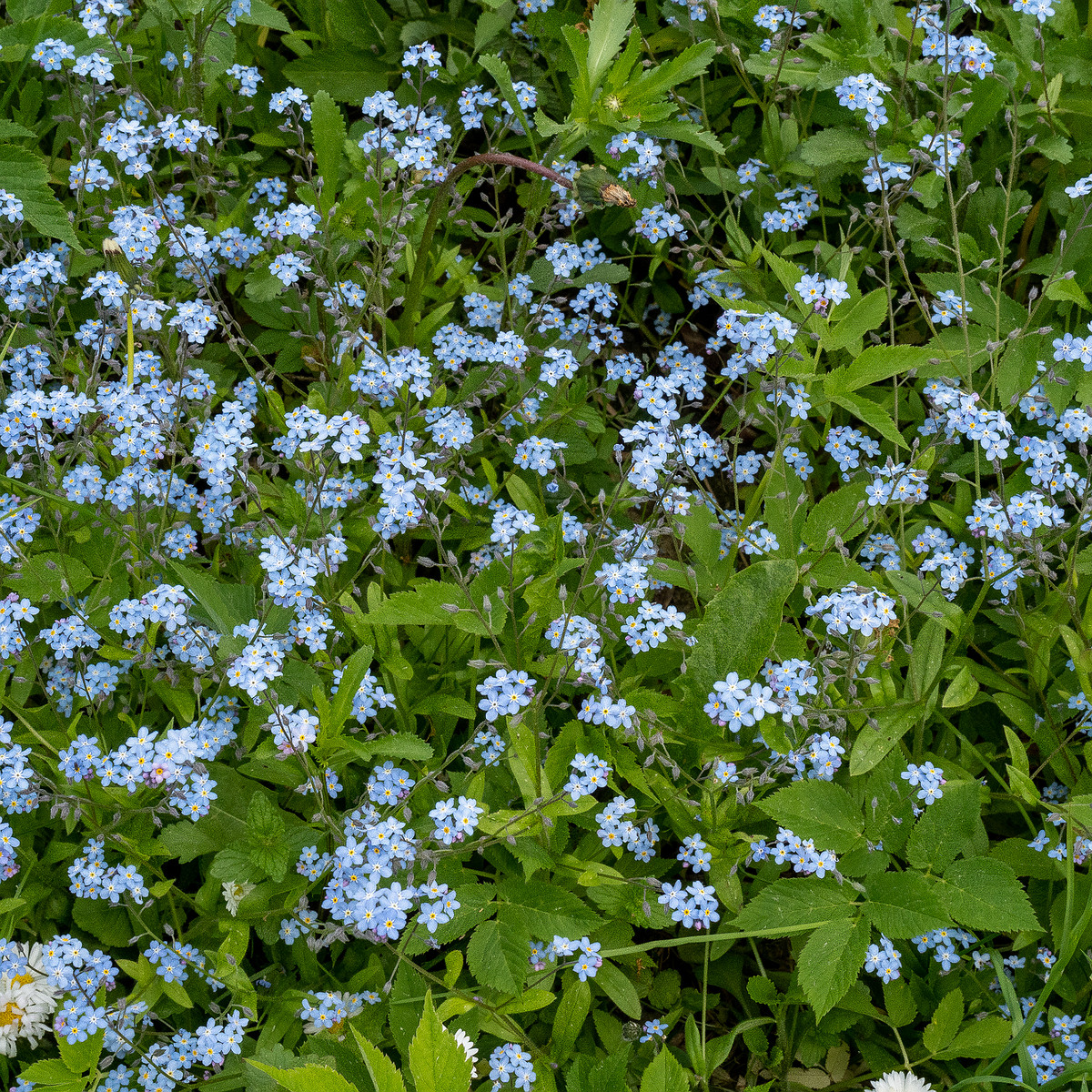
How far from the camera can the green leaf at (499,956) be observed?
2.96 meters

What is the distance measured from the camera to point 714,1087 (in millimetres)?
3377

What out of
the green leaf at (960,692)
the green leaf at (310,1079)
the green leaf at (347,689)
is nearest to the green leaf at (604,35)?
the green leaf at (347,689)

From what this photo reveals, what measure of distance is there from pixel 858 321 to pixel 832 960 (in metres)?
2.05

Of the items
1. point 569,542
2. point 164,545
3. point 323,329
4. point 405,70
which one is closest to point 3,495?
point 164,545

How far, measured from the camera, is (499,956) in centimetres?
299

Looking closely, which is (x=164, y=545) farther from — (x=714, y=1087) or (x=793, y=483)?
(x=714, y=1087)

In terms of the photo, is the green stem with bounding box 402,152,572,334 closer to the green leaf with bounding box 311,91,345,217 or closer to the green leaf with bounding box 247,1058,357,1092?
the green leaf with bounding box 311,91,345,217

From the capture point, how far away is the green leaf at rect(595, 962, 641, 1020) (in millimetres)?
3199

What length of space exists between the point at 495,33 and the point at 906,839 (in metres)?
3.67

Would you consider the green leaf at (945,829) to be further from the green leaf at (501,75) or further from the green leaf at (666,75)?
the green leaf at (501,75)

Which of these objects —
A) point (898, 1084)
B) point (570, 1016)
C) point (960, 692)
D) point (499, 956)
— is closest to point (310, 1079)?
point (499, 956)

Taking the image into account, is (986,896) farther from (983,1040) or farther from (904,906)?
(983,1040)

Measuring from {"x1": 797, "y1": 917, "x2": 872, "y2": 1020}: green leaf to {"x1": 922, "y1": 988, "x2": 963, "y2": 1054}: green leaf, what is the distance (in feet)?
1.30

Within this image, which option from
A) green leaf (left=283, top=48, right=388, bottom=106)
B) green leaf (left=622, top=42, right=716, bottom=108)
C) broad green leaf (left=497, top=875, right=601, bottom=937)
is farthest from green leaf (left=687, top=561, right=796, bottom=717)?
green leaf (left=283, top=48, right=388, bottom=106)
